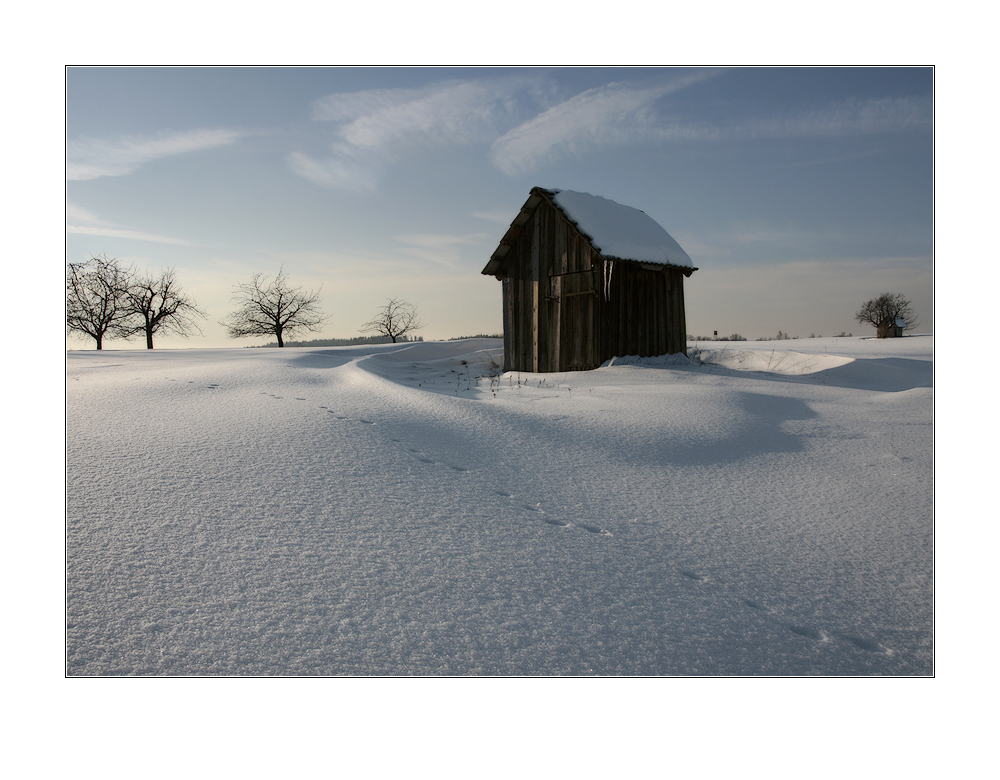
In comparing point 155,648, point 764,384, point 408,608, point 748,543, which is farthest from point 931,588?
point 764,384

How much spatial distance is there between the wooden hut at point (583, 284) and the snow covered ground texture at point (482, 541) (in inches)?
234

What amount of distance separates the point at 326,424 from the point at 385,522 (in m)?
1.84

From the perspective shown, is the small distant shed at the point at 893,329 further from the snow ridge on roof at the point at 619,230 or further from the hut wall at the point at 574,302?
the hut wall at the point at 574,302

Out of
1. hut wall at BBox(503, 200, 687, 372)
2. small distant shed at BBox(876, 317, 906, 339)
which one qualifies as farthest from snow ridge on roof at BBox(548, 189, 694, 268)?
small distant shed at BBox(876, 317, 906, 339)

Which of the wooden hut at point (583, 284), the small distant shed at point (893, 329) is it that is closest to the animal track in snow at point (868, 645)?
the wooden hut at point (583, 284)

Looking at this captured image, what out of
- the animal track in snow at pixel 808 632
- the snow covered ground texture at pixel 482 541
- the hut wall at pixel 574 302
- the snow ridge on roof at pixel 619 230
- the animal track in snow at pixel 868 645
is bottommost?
the animal track in snow at pixel 868 645

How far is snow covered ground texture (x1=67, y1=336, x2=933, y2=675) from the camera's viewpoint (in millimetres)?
2100

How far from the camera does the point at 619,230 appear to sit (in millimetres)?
11734

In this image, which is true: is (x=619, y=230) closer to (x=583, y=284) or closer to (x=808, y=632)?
(x=583, y=284)

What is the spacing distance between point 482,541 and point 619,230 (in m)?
10.5

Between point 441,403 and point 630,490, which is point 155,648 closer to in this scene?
point 630,490

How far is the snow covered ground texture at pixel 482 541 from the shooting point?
2.10m

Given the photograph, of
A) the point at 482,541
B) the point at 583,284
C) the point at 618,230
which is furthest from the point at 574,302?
the point at 482,541

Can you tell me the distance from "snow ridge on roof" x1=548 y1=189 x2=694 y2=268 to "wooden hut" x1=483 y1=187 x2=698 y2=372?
3 cm
